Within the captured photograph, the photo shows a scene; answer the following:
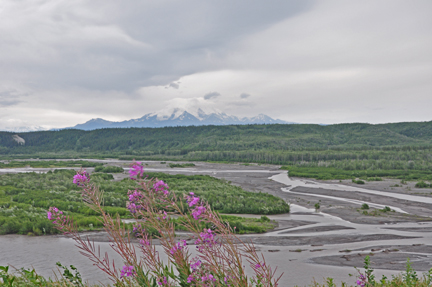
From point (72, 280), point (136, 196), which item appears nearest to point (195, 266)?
point (136, 196)

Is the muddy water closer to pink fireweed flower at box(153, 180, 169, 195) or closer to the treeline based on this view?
pink fireweed flower at box(153, 180, 169, 195)

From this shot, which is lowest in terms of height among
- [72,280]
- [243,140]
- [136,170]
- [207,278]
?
[72,280]

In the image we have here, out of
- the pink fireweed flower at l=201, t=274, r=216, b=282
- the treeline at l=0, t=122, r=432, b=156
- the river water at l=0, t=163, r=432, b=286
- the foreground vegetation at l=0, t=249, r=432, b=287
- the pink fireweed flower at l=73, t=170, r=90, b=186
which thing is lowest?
the river water at l=0, t=163, r=432, b=286

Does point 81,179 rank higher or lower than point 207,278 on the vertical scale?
higher

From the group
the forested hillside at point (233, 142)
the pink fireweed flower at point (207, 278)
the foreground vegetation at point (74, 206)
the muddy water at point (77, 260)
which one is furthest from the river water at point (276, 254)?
the forested hillside at point (233, 142)

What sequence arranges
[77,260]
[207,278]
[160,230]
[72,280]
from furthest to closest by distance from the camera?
[77,260] → [72,280] → [207,278] → [160,230]

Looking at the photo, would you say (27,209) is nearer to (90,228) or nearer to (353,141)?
(90,228)

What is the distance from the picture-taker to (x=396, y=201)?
3177 cm

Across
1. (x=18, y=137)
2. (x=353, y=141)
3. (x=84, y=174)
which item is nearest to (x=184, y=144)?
(x=353, y=141)

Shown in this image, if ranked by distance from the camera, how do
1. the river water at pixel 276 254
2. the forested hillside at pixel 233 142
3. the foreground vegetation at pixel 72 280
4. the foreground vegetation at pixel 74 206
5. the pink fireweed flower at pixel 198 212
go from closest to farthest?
the pink fireweed flower at pixel 198 212, the foreground vegetation at pixel 72 280, the river water at pixel 276 254, the foreground vegetation at pixel 74 206, the forested hillside at pixel 233 142

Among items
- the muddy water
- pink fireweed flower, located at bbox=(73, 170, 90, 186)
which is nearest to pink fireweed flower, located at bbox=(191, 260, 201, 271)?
pink fireweed flower, located at bbox=(73, 170, 90, 186)

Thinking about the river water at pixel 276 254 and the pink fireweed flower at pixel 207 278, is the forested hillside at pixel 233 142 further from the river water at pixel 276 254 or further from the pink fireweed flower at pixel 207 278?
the pink fireweed flower at pixel 207 278

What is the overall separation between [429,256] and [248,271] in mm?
9523

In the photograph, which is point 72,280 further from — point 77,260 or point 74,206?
point 74,206
